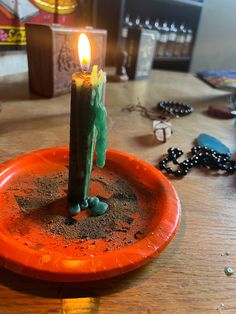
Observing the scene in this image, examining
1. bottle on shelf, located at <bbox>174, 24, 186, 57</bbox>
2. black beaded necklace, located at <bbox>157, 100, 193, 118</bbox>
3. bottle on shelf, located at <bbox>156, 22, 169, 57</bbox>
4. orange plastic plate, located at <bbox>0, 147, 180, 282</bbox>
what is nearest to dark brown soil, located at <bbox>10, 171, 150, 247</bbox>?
orange plastic plate, located at <bbox>0, 147, 180, 282</bbox>

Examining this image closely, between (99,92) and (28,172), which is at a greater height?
(99,92)

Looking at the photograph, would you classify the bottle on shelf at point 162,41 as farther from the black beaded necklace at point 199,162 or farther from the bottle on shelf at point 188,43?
the black beaded necklace at point 199,162

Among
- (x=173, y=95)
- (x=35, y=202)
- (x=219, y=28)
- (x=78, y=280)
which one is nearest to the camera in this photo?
(x=78, y=280)

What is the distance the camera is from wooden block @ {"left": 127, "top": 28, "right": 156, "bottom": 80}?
3.63 feet

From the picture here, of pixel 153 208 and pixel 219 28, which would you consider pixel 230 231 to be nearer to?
pixel 153 208

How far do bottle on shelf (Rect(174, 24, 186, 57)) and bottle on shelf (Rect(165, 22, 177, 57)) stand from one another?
0.03 metres

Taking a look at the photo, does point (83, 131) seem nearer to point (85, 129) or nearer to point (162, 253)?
point (85, 129)

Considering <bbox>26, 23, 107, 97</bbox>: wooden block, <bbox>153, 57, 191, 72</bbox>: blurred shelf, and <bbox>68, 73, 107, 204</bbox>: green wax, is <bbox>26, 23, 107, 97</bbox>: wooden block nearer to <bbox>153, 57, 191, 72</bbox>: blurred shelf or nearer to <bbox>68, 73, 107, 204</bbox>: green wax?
<bbox>68, 73, 107, 204</bbox>: green wax

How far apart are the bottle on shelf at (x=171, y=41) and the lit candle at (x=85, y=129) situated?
1.31 meters

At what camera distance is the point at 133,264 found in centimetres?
30

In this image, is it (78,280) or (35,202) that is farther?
(35,202)

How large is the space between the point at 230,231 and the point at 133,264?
0.57 ft

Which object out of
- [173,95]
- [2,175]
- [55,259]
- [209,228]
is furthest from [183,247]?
[173,95]

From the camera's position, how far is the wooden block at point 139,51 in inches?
43.6
